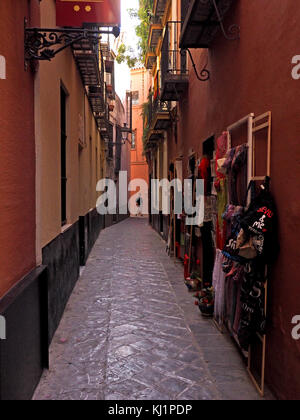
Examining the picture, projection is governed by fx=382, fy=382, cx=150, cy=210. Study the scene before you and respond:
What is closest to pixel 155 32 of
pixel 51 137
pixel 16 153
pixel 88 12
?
pixel 88 12

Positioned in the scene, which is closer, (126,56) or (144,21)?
(144,21)

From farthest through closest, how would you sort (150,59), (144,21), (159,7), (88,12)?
1. (150,59)
2. (144,21)
3. (159,7)
4. (88,12)

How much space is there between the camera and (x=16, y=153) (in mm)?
3170

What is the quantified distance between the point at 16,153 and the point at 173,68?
748 centimetres

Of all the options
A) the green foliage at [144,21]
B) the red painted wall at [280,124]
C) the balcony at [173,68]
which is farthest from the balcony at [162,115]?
the red painted wall at [280,124]

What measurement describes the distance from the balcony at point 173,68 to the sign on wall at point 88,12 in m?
3.83

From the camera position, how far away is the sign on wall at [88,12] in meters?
4.82

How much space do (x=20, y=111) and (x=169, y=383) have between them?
2928mm

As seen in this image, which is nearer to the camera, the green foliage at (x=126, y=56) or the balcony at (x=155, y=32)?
the balcony at (x=155, y=32)

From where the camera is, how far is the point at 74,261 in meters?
7.68

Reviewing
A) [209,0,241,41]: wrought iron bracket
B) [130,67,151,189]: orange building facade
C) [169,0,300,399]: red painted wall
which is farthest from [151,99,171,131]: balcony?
[130,67,151,189]: orange building facade

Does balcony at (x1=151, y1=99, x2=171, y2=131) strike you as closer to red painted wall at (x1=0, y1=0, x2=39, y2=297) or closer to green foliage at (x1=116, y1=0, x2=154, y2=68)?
green foliage at (x1=116, y1=0, x2=154, y2=68)

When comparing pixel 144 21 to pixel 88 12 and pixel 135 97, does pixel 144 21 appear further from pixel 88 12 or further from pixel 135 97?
pixel 135 97

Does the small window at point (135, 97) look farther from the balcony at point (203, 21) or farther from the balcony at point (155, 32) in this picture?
the balcony at point (203, 21)
